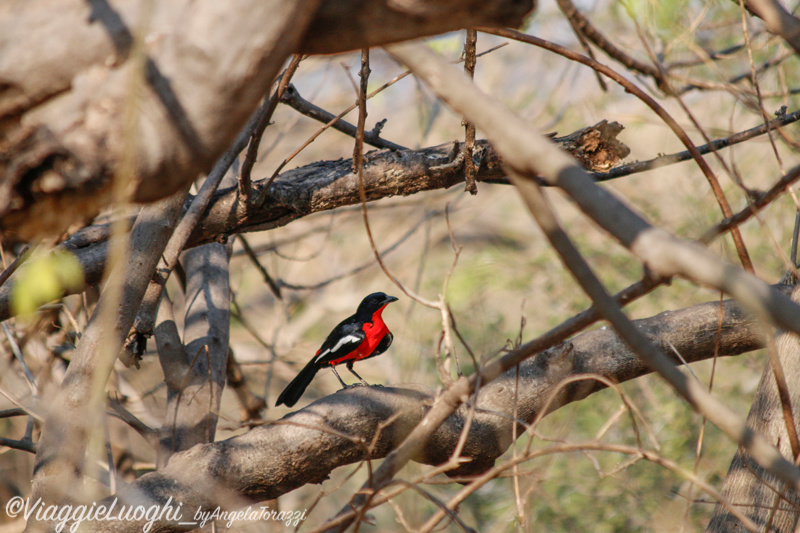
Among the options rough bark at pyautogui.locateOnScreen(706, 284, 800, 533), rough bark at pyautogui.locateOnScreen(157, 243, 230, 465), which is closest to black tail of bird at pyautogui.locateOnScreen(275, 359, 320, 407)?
rough bark at pyautogui.locateOnScreen(157, 243, 230, 465)

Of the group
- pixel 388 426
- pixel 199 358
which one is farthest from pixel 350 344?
pixel 388 426

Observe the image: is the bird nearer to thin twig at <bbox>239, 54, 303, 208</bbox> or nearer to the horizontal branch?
the horizontal branch

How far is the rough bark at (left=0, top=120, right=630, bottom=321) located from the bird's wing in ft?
3.69

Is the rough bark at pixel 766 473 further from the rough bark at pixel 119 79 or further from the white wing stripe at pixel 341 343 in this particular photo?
the rough bark at pixel 119 79

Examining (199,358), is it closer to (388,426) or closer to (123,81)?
(388,426)

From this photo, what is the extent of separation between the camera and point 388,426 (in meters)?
2.84

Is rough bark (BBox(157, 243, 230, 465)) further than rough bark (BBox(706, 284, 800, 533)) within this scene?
Yes

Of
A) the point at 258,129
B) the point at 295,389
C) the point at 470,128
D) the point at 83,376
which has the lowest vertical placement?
the point at 295,389

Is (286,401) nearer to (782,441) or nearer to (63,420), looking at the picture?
(63,420)

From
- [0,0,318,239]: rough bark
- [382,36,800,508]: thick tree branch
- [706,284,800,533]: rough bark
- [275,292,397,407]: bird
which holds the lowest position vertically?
[706,284,800,533]: rough bark

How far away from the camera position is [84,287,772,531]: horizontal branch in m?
2.63

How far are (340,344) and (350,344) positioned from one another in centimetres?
6

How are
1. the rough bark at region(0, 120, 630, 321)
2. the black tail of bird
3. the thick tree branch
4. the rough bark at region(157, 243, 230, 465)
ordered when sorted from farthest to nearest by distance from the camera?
the black tail of bird → the rough bark at region(157, 243, 230, 465) → the rough bark at region(0, 120, 630, 321) → the thick tree branch

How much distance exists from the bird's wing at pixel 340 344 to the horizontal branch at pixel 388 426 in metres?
1.03
